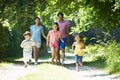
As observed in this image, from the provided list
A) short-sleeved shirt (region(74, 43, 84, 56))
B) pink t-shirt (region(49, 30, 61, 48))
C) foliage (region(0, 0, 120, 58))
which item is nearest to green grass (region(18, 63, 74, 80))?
short-sleeved shirt (region(74, 43, 84, 56))

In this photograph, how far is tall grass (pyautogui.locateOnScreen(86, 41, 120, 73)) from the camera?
15.0 m

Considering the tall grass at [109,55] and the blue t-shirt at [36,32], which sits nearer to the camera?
the tall grass at [109,55]

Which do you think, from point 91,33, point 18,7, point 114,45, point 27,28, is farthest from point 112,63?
point 91,33

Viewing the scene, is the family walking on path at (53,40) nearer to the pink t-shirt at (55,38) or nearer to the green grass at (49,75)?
the pink t-shirt at (55,38)

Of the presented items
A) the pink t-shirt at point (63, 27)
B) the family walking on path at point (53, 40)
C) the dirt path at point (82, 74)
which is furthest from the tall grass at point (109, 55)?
the pink t-shirt at point (63, 27)

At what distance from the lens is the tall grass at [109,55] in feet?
49.3

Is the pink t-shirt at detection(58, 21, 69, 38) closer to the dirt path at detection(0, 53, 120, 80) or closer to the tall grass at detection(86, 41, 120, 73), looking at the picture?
the tall grass at detection(86, 41, 120, 73)

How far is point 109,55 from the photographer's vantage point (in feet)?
56.6

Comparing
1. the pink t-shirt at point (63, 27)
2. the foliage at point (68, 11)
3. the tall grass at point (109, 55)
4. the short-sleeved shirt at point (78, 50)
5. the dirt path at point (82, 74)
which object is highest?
the foliage at point (68, 11)

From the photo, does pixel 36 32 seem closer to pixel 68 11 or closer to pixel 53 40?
pixel 53 40

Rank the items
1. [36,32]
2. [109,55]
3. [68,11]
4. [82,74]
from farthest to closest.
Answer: [68,11] < [36,32] < [109,55] < [82,74]

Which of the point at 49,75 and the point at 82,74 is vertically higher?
the point at 49,75

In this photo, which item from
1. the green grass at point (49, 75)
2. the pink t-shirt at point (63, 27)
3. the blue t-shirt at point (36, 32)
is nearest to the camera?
the green grass at point (49, 75)

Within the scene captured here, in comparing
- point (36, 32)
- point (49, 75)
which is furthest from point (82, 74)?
point (36, 32)
